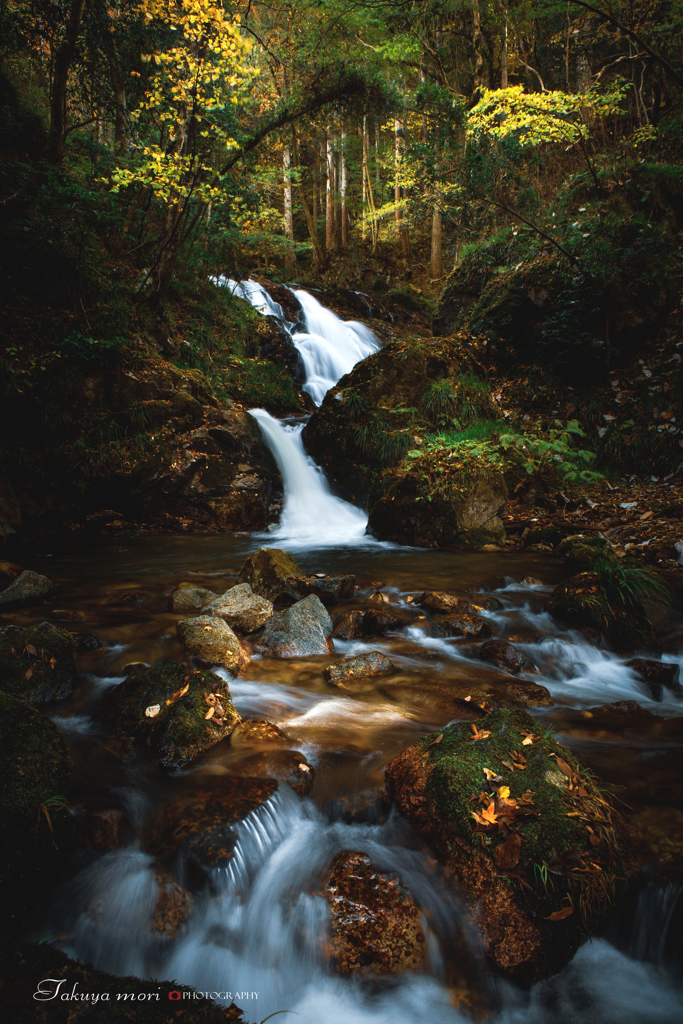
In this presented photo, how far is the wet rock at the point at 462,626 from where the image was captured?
458cm

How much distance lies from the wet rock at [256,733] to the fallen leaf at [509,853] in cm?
146

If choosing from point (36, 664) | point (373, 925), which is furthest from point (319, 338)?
point (373, 925)

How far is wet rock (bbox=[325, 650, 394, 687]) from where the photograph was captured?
384cm

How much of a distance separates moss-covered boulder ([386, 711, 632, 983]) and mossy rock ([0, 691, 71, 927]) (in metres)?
1.64

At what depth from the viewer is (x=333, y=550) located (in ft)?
25.9

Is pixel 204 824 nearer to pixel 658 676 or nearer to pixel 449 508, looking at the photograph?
pixel 658 676

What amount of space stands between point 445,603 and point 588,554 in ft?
5.73

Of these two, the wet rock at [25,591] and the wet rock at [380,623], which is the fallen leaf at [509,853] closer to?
the wet rock at [380,623]

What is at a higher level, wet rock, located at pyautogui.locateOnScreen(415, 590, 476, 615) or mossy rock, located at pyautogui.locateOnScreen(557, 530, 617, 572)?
mossy rock, located at pyautogui.locateOnScreen(557, 530, 617, 572)

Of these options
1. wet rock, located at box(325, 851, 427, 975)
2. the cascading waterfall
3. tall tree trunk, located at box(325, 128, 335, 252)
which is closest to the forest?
wet rock, located at box(325, 851, 427, 975)

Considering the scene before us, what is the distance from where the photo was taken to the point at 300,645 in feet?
14.0

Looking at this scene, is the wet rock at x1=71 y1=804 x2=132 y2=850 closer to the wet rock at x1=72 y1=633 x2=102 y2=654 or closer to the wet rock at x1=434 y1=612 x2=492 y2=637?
the wet rock at x1=72 y1=633 x2=102 y2=654

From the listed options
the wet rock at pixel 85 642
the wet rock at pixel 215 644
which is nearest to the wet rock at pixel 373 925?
the wet rock at pixel 215 644

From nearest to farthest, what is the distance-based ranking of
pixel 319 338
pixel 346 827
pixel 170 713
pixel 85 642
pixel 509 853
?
pixel 509 853, pixel 346 827, pixel 170 713, pixel 85 642, pixel 319 338
